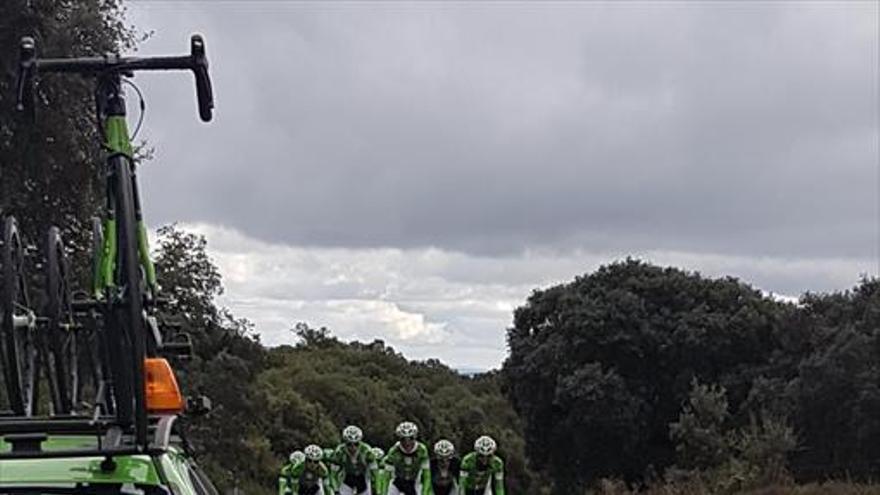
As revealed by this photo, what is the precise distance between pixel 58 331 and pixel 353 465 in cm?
813

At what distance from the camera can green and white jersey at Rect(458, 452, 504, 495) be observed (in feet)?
55.6

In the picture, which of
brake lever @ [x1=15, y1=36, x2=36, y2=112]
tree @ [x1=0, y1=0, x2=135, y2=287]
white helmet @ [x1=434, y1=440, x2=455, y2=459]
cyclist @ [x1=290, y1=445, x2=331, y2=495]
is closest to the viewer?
brake lever @ [x1=15, y1=36, x2=36, y2=112]

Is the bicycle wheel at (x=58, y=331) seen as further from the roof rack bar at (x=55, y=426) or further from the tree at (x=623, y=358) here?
the tree at (x=623, y=358)

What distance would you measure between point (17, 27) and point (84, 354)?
11.7m

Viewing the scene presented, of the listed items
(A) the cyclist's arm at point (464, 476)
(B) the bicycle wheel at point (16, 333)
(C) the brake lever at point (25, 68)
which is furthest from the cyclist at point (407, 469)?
(C) the brake lever at point (25, 68)

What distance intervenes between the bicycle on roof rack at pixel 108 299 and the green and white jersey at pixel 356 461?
7.28m

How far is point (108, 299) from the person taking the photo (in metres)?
7.45

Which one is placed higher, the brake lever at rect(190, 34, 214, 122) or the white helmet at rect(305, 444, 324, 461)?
the brake lever at rect(190, 34, 214, 122)

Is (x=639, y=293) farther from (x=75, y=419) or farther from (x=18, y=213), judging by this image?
(x=75, y=419)

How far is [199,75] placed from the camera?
28.3ft

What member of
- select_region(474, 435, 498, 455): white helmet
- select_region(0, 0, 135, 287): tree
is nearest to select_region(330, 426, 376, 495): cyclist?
select_region(474, 435, 498, 455): white helmet

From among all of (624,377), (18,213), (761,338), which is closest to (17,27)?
(18,213)

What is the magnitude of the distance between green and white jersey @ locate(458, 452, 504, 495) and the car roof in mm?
11454

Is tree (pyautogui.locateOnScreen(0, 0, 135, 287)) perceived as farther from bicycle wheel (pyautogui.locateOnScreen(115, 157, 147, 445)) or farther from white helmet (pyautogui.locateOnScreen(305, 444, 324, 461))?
bicycle wheel (pyautogui.locateOnScreen(115, 157, 147, 445))
